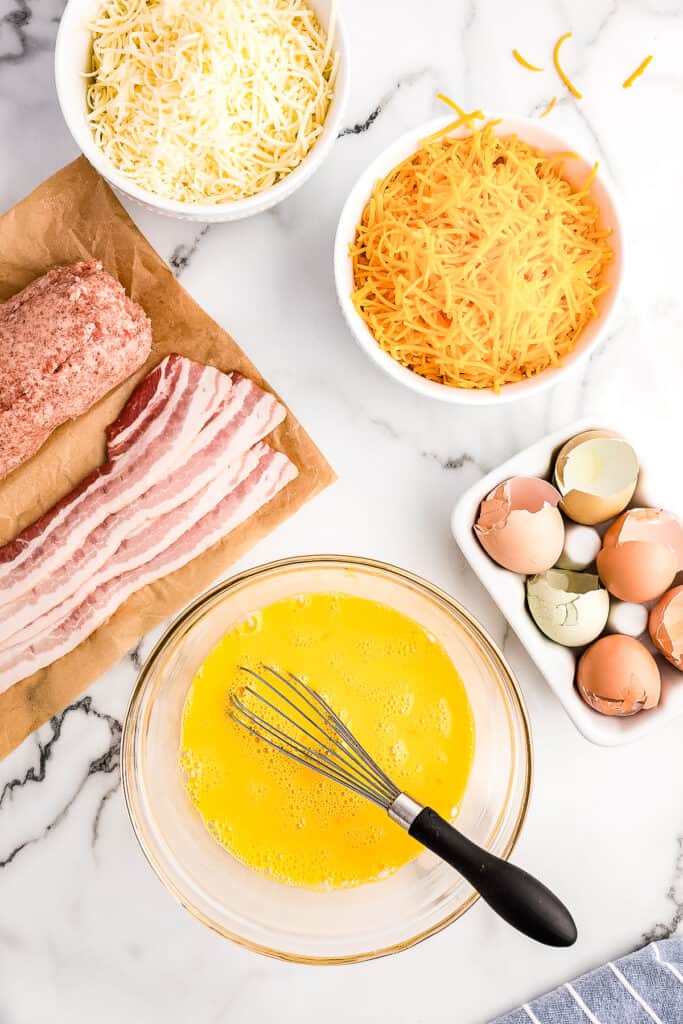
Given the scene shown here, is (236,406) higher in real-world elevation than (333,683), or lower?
higher

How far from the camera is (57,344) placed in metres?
1.24

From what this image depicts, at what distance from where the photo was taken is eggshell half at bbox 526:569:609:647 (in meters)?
1.22

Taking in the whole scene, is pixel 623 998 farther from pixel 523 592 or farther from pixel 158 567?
pixel 158 567

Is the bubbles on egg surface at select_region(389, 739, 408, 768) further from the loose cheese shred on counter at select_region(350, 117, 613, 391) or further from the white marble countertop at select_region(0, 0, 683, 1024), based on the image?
the loose cheese shred on counter at select_region(350, 117, 613, 391)

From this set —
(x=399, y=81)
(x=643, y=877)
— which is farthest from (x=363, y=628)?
(x=399, y=81)

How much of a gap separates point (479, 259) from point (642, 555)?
458mm

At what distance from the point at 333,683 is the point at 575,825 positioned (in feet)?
1.56

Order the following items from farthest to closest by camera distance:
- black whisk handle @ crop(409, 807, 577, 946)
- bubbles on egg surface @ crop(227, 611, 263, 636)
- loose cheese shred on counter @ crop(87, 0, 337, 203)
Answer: bubbles on egg surface @ crop(227, 611, 263, 636), loose cheese shred on counter @ crop(87, 0, 337, 203), black whisk handle @ crop(409, 807, 577, 946)

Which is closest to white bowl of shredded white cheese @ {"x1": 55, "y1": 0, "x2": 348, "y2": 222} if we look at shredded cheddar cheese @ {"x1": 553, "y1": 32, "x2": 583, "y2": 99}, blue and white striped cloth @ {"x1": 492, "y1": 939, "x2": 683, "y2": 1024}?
shredded cheddar cheese @ {"x1": 553, "y1": 32, "x2": 583, "y2": 99}

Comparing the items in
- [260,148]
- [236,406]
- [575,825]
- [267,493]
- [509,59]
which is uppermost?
[260,148]

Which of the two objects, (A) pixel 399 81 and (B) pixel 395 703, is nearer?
(B) pixel 395 703

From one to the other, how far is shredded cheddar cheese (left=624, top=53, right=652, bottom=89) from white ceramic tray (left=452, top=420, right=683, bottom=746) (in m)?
0.55

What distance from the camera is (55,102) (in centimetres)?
134

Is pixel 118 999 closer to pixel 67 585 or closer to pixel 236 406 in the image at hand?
pixel 67 585
